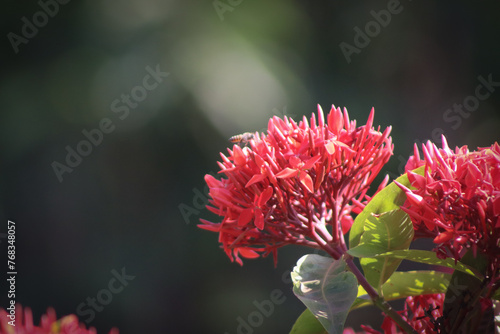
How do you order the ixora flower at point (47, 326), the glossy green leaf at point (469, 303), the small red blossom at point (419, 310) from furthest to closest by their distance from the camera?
1. the small red blossom at point (419, 310)
2. the glossy green leaf at point (469, 303)
3. the ixora flower at point (47, 326)

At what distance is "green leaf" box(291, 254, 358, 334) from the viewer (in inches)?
21.6

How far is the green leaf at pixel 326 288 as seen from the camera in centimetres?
55

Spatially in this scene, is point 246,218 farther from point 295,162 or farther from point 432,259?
point 432,259

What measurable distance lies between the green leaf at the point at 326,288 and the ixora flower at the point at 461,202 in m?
0.10

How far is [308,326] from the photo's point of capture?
68cm

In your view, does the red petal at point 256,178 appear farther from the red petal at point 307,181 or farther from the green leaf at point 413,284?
the green leaf at point 413,284

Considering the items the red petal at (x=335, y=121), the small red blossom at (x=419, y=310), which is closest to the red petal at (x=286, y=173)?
the red petal at (x=335, y=121)

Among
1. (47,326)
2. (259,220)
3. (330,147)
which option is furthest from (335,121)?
(47,326)

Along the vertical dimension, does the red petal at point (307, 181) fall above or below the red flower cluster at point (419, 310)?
above

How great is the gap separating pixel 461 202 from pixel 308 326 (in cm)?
24

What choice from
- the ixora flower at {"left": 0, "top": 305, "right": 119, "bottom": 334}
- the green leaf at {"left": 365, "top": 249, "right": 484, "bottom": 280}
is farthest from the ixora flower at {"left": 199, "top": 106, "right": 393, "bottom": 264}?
the ixora flower at {"left": 0, "top": 305, "right": 119, "bottom": 334}

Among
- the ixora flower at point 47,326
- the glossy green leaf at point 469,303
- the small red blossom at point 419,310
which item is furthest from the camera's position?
the small red blossom at point 419,310

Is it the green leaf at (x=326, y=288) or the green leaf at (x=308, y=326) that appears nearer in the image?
the green leaf at (x=326, y=288)

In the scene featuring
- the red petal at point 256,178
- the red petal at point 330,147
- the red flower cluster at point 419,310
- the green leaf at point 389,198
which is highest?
the red petal at point 256,178
